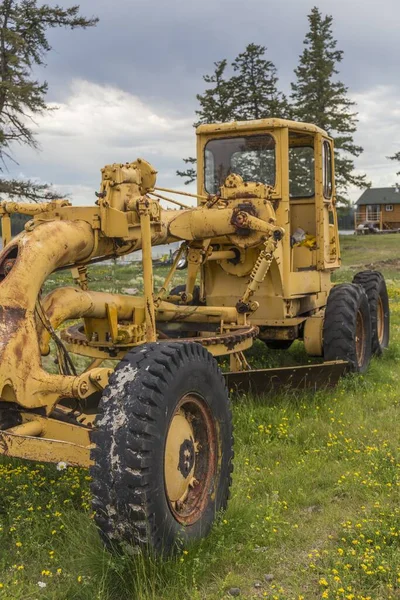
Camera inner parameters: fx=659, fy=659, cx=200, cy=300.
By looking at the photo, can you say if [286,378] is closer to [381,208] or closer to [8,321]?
[8,321]

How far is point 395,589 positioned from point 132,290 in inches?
602

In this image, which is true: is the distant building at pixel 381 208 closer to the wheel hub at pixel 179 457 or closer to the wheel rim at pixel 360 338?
the wheel rim at pixel 360 338

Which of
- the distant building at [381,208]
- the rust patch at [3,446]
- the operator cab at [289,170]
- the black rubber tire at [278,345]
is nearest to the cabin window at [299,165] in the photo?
the operator cab at [289,170]

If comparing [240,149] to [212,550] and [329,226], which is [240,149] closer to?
[329,226]

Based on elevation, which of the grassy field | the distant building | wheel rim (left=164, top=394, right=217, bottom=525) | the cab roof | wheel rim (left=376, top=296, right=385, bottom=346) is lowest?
the grassy field

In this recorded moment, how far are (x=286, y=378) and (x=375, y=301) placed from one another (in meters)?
2.98

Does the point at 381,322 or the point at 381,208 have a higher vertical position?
the point at 381,208

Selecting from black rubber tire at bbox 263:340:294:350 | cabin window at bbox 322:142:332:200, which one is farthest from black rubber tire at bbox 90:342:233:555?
black rubber tire at bbox 263:340:294:350

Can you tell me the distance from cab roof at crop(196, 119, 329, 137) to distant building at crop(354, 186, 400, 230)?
59032 millimetres

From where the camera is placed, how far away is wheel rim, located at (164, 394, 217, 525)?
12.0ft

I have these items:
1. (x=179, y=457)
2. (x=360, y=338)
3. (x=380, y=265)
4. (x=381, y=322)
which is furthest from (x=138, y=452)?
(x=380, y=265)

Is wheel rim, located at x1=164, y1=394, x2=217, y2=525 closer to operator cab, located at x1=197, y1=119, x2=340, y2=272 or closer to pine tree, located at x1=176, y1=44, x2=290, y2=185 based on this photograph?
operator cab, located at x1=197, y1=119, x2=340, y2=272

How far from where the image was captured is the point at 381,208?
218ft

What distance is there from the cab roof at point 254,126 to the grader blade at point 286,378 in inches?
104
